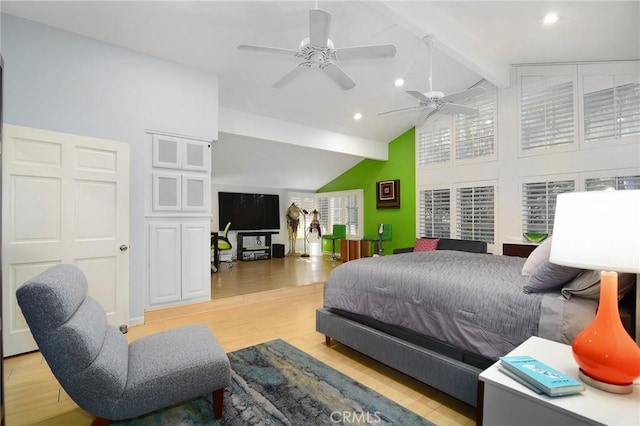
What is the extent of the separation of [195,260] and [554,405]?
368 centimetres

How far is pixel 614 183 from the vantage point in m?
4.07

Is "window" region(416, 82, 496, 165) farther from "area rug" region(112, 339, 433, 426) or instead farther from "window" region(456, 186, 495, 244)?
"area rug" region(112, 339, 433, 426)

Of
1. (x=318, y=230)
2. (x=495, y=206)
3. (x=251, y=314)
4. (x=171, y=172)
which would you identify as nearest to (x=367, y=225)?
(x=318, y=230)

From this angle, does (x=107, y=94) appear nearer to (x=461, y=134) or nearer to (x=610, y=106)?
(x=461, y=134)

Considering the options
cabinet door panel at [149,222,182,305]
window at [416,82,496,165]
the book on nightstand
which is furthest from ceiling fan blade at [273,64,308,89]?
window at [416,82,496,165]

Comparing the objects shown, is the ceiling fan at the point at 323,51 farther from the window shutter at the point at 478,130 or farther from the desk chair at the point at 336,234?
the desk chair at the point at 336,234

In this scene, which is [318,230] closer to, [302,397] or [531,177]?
[531,177]

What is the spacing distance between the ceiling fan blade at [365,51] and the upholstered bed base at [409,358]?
229 centimetres

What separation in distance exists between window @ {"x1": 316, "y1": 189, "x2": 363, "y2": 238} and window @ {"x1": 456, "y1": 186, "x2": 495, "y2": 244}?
2.55 m

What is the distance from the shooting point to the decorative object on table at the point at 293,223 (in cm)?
864

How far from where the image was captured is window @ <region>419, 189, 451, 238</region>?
5.96m

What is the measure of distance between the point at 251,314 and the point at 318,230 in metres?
5.06

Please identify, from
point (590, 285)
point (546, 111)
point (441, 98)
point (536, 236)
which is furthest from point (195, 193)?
point (546, 111)

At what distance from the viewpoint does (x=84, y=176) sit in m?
3.04
